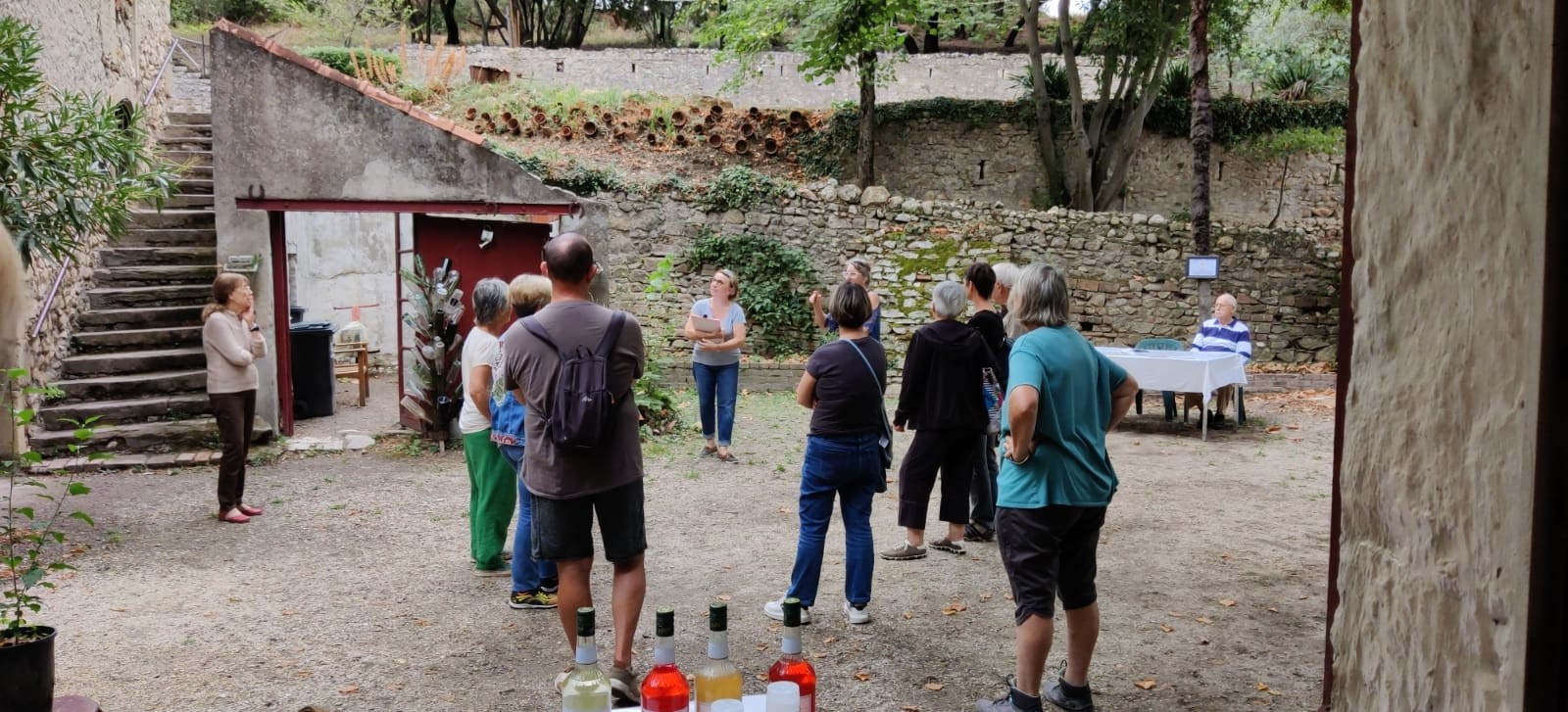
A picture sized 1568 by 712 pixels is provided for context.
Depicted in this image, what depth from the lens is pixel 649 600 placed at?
5.30 metres

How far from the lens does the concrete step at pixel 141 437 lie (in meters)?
8.32

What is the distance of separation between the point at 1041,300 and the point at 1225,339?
7161mm

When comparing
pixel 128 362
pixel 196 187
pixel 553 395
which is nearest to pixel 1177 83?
pixel 196 187

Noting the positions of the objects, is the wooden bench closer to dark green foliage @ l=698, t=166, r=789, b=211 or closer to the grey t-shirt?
dark green foliage @ l=698, t=166, r=789, b=211

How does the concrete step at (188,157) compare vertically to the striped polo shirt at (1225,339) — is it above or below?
above

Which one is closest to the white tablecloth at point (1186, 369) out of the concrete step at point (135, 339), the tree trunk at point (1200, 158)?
the tree trunk at point (1200, 158)

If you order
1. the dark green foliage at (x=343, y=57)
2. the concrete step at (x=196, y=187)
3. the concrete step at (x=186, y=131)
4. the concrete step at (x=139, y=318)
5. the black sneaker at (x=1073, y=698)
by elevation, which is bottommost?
the black sneaker at (x=1073, y=698)

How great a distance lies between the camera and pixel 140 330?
9539 mm

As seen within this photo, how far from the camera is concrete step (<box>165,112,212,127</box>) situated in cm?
1305

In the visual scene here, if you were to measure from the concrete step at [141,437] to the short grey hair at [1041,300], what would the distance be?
696 centimetres

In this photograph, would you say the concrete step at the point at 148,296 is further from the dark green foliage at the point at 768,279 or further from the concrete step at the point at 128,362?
the dark green foliage at the point at 768,279

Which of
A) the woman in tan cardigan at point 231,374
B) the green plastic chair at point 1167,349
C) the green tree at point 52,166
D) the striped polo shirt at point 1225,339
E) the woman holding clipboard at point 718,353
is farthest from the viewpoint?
the green plastic chair at point 1167,349

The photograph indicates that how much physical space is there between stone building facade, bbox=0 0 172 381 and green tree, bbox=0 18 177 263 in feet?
3.66

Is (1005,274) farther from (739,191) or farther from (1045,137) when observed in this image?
(1045,137)
